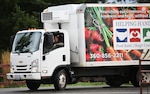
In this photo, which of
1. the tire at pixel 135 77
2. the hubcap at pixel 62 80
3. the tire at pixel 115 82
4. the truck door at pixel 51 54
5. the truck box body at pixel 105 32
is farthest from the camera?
the tire at pixel 115 82

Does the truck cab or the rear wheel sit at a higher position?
the truck cab

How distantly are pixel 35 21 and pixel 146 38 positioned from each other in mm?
9648

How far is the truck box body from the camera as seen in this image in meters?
21.8

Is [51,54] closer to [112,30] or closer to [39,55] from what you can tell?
[39,55]

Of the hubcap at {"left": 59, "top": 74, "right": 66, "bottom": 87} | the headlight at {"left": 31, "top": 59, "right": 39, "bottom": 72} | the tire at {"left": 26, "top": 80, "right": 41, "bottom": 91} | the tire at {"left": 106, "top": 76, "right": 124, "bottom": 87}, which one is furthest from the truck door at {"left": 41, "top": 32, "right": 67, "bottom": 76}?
Result: the tire at {"left": 106, "top": 76, "right": 124, "bottom": 87}

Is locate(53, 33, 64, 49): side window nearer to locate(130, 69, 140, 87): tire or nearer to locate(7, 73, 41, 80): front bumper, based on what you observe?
locate(7, 73, 41, 80): front bumper

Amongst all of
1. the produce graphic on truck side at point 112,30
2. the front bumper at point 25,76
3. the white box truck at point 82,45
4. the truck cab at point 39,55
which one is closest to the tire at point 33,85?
the white box truck at point 82,45

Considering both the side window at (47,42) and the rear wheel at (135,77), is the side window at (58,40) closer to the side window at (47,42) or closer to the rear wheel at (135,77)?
the side window at (47,42)

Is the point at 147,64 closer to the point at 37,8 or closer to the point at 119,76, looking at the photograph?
the point at 119,76

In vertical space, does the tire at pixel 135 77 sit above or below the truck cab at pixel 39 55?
below

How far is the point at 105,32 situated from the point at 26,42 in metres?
3.44

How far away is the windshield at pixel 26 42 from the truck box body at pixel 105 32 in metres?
1.64

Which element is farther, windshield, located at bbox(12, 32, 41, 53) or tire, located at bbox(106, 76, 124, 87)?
tire, located at bbox(106, 76, 124, 87)

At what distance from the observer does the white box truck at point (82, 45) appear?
69.0ft
